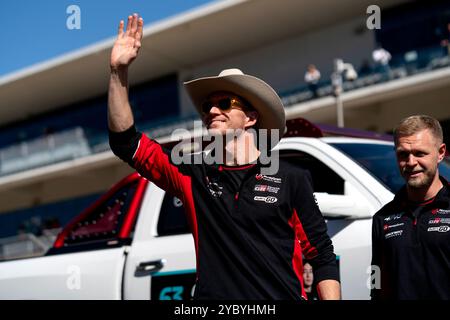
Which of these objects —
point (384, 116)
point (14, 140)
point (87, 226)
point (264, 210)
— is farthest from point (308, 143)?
point (14, 140)

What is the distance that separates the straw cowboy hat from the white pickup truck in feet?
2.16

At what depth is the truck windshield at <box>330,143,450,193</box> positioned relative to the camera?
4.10 meters

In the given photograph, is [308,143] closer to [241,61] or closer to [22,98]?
[241,61]

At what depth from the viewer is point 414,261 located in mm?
2785

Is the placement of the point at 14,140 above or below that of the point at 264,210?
above

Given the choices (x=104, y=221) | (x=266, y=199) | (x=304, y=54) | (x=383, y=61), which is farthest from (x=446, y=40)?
(x=266, y=199)

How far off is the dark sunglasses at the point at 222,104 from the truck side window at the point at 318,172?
1.35m

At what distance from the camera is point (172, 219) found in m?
4.79

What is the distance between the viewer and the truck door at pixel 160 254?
14.4 ft

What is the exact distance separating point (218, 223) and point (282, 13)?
22.9 m

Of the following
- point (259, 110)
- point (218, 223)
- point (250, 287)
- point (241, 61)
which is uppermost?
point (241, 61)

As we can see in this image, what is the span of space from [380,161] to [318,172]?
403mm

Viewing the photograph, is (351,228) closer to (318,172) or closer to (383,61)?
(318,172)

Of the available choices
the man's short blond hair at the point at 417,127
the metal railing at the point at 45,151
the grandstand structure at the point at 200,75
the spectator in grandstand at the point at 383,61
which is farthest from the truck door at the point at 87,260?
the metal railing at the point at 45,151
